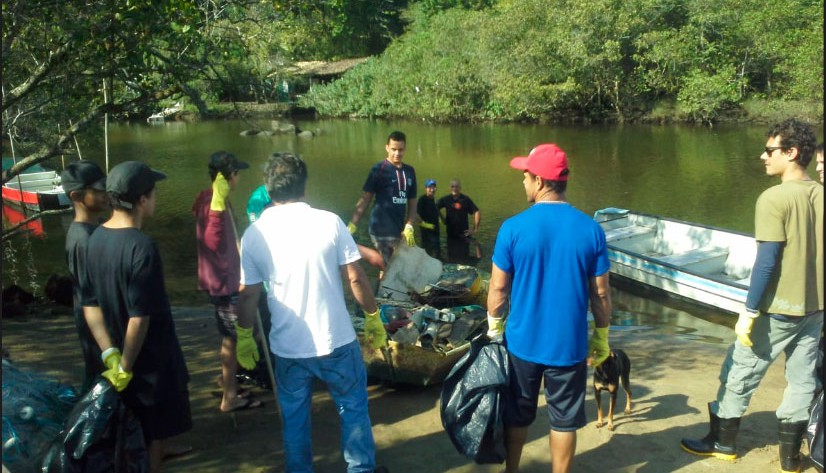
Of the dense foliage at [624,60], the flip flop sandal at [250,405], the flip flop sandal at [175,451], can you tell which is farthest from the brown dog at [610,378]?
the dense foliage at [624,60]

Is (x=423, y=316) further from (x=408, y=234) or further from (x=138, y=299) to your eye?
(x=138, y=299)

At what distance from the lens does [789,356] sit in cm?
411

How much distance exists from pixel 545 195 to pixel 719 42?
34.7 metres

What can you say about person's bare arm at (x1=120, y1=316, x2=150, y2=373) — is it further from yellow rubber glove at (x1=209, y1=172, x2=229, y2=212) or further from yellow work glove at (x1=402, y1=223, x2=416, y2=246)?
yellow work glove at (x1=402, y1=223, x2=416, y2=246)

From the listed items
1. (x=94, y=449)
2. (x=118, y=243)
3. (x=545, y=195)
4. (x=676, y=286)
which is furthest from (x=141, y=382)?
(x=676, y=286)

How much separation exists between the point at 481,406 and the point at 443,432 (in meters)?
1.16

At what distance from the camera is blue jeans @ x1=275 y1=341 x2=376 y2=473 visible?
3.79 metres

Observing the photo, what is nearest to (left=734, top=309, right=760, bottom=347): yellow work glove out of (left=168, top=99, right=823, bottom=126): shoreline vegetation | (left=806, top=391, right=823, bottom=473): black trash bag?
(left=806, top=391, right=823, bottom=473): black trash bag

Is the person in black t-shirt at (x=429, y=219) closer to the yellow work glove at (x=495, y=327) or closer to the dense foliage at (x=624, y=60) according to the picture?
the yellow work glove at (x=495, y=327)

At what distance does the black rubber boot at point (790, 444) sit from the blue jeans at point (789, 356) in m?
0.05

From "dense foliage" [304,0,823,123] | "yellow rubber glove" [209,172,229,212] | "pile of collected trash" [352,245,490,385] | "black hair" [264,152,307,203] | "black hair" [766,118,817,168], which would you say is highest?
"dense foliage" [304,0,823,123]

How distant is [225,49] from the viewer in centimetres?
744

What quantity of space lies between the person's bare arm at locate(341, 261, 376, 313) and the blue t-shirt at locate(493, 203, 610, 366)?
748 millimetres

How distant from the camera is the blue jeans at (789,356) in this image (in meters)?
4.01
